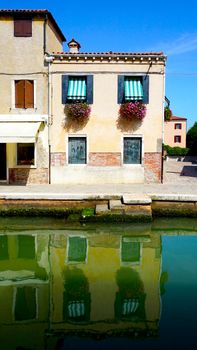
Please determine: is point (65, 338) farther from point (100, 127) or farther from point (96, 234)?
point (100, 127)

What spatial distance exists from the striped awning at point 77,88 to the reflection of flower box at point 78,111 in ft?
1.05

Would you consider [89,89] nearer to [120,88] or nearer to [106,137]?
[120,88]

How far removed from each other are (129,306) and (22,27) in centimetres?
1382

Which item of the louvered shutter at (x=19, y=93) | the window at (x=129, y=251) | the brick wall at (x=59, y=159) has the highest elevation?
the louvered shutter at (x=19, y=93)

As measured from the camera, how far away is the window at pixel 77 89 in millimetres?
16406

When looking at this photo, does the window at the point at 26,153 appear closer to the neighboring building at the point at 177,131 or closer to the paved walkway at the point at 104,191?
the paved walkway at the point at 104,191

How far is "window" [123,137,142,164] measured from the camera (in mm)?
16797

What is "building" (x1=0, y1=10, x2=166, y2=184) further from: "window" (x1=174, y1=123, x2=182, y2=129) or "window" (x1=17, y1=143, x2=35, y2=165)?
"window" (x1=174, y1=123, x2=182, y2=129)

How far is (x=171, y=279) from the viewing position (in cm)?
799

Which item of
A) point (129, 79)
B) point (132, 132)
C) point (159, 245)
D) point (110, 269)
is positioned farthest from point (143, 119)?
point (110, 269)

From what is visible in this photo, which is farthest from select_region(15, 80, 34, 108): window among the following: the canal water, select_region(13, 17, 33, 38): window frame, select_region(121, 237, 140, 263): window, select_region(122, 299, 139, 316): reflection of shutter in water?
select_region(122, 299, 139, 316): reflection of shutter in water

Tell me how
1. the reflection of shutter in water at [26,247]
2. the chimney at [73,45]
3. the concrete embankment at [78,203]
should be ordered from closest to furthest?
the reflection of shutter in water at [26,247]
the concrete embankment at [78,203]
the chimney at [73,45]

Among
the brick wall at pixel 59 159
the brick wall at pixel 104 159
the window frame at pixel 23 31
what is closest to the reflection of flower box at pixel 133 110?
the brick wall at pixel 104 159

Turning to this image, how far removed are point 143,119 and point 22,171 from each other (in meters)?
6.22
